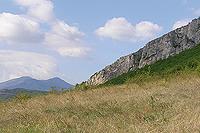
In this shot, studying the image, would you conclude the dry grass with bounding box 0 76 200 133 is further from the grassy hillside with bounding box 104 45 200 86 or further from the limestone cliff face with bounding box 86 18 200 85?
the limestone cliff face with bounding box 86 18 200 85

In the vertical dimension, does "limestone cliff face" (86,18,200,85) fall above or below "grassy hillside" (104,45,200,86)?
above

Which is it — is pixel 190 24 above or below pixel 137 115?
above

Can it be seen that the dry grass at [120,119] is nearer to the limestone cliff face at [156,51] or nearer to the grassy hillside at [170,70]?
the grassy hillside at [170,70]

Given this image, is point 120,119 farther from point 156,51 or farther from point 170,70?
point 156,51

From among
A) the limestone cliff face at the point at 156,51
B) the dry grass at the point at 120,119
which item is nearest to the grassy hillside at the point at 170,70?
the dry grass at the point at 120,119

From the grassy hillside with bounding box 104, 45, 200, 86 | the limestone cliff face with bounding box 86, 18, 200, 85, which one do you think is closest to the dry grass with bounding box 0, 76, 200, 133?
the grassy hillside with bounding box 104, 45, 200, 86

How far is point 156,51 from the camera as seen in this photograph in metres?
106

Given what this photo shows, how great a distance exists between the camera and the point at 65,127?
328 inches

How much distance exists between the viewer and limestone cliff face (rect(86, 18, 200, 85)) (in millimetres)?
99438

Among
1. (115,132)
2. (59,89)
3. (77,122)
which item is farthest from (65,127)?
(59,89)

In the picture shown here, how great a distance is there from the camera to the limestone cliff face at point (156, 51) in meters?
99.4

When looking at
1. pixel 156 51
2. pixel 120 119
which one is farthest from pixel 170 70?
pixel 156 51

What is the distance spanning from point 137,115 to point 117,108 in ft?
5.82

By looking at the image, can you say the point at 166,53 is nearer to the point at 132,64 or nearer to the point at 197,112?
the point at 132,64
